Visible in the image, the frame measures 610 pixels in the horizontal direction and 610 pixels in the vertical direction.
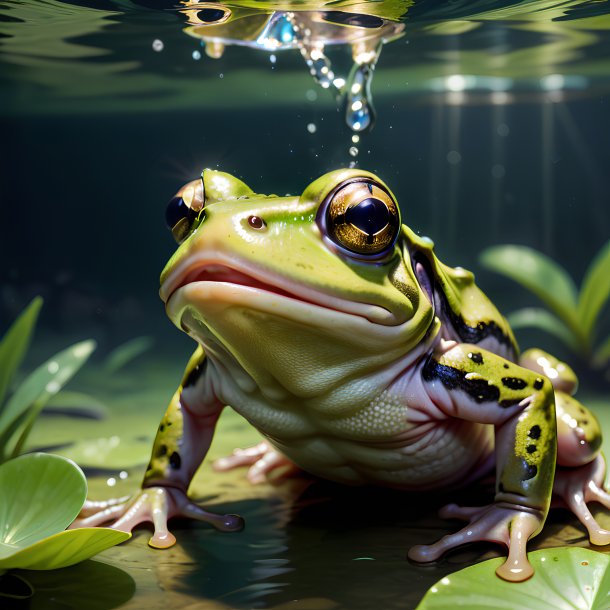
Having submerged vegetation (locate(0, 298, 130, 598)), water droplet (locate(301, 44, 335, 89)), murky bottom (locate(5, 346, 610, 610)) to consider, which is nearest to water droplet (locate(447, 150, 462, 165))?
water droplet (locate(301, 44, 335, 89))

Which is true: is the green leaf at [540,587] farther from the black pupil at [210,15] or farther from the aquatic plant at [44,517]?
the black pupil at [210,15]

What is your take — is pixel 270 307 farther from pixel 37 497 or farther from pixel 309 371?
pixel 37 497

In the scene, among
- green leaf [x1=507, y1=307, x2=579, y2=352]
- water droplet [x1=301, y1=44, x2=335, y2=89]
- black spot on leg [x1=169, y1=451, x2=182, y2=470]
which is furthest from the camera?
green leaf [x1=507, y1=307, x2=579, y2=352]

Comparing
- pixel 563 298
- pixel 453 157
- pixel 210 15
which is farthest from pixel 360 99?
pixel 453 157

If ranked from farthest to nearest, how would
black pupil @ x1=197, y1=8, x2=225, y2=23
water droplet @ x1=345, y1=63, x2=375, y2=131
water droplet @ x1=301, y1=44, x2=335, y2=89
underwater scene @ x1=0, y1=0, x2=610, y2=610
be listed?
water droplet @ x1=301, y1=44, x2=335, y2=89
water droplet @ x1=345, y1=63, x2=375, y2=131
black pupil @ x1=197, y1=8, x2=225, y2=23
underwater scene @ x1=0, y1=0, x2=610, y2=610

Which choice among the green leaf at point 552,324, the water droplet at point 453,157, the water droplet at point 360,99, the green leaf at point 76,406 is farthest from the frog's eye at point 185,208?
the water droplet at point 453,157

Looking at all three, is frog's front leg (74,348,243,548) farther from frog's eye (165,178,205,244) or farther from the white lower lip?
the white lower lip

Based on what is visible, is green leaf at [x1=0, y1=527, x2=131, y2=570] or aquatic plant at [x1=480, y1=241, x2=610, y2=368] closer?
green leaf at [x1=0, y1=527, x2=131, y2=570]

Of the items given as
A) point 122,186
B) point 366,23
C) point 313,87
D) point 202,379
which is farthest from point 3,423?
point 122,186
